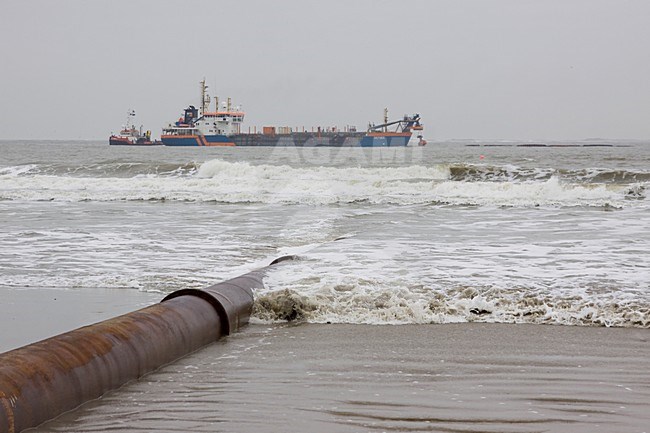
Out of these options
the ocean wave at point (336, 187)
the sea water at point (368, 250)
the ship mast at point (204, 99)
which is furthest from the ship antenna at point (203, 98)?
the sea water at point (368, 250)

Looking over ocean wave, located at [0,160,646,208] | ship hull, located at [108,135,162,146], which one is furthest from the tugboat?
ocean wave, located at [0,160,646,208]

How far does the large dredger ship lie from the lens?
93000mm

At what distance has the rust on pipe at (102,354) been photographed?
355 centimetres

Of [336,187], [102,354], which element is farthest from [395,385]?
[336,187]

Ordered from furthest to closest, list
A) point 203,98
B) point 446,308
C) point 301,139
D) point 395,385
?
point 203,98, point 301,139, point 446,308, point 395,385

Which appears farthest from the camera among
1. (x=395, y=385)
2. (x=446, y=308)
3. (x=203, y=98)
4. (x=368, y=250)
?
(x=203, y=98)

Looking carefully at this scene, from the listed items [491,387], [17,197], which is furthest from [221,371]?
[17,197]

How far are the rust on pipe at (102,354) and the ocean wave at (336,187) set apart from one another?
53.1 feet

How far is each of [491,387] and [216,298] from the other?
2.39m

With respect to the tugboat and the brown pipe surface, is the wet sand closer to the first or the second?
the brown pipe surface

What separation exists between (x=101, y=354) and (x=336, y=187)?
23.7 m

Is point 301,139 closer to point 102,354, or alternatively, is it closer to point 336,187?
point 336,187

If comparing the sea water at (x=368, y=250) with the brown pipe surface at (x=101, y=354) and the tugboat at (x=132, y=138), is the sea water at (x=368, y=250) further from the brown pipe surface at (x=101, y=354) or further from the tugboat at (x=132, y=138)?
the tugboat at (x=132, y=138)

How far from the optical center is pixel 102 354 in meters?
4.18
